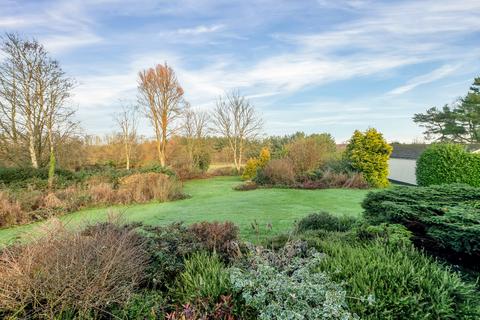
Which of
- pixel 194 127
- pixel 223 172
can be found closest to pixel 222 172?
pixel 223 172

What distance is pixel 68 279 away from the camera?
7.59 feet

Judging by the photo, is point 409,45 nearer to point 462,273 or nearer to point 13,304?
point 462,273

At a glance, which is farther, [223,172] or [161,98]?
[223,172]

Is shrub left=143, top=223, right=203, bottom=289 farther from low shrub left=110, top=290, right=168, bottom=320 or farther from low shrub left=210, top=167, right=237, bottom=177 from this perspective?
low shrub left=210, top=167, right=237, bottom=177

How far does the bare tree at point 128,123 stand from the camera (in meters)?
24.1

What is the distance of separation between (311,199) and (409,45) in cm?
609

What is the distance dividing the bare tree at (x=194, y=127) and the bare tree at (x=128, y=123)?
4.50m

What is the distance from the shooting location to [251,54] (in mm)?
9977

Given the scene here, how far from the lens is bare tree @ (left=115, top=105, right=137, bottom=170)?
2406 cm

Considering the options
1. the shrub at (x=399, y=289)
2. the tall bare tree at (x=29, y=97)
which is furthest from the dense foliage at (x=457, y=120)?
the tall bare tree at (x=29, y=97)

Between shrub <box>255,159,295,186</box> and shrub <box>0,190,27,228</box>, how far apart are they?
10.4 metres

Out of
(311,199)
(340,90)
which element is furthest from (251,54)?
(311,199)

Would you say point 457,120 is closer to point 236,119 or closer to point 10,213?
point 236,119

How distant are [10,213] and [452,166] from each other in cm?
1604
